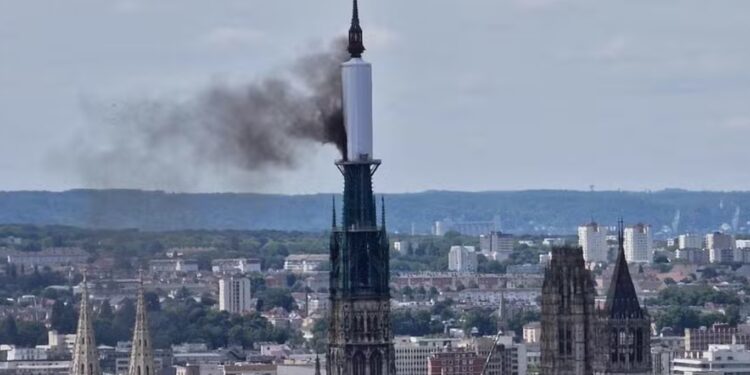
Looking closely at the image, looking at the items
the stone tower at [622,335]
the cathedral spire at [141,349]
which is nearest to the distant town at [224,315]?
the stone tower at [622,335]

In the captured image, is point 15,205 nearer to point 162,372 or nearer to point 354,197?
point 162,372

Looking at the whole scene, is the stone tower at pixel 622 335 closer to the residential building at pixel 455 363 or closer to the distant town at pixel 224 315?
the distant town at pixel 224 315

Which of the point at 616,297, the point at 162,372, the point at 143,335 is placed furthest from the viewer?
the point at 162,372

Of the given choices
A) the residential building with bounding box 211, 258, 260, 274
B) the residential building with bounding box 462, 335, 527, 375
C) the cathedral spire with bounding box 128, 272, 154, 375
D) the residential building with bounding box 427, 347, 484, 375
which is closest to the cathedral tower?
the cathedral spire with bounding box 128, 272, 154, 375

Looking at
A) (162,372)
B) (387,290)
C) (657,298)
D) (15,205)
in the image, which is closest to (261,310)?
(657,298)

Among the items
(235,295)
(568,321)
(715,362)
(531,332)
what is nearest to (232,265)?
(235,295)

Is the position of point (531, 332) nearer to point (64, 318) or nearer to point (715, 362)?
point (64, 318)
